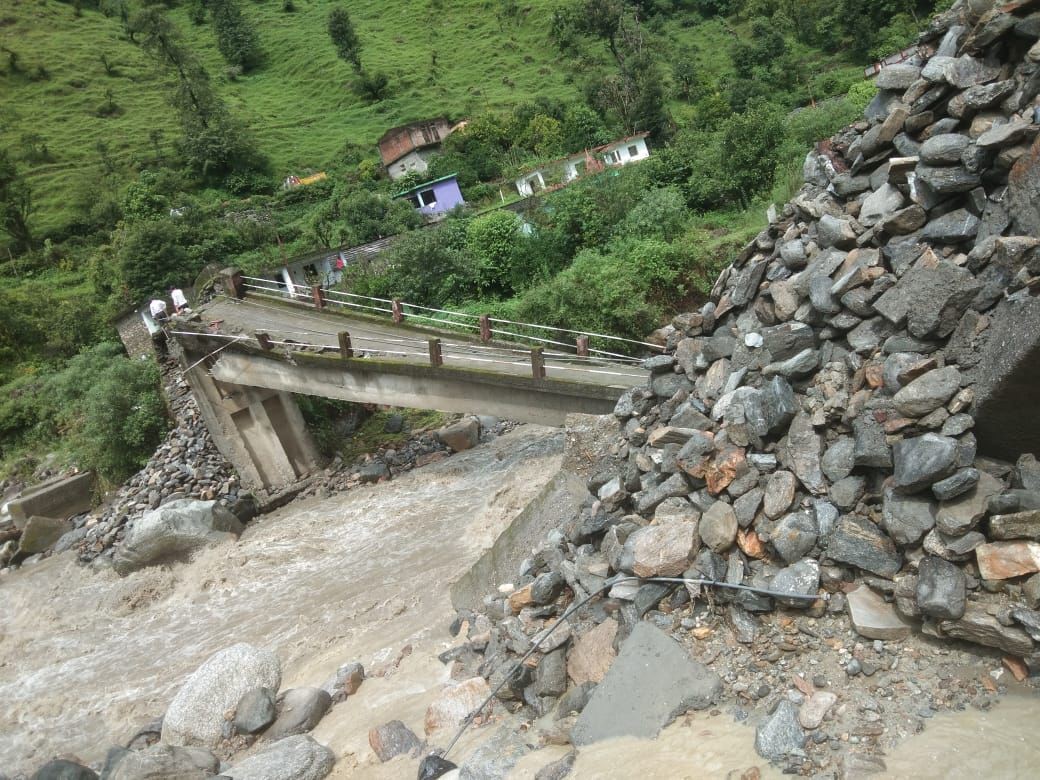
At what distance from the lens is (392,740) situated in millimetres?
6941

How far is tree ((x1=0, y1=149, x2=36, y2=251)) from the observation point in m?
46.5

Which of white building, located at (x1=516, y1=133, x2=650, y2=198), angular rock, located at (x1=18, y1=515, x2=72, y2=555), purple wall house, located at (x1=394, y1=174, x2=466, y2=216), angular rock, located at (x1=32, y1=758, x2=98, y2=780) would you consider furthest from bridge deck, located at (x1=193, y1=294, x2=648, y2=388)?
purple wall house, located at (x1=394, y1=174, x2=466, y2=216)

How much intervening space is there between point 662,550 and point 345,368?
11597 millimetres

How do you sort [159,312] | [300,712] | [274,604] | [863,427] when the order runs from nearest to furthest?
[863,427], [300,712], [274,604], [159,312]

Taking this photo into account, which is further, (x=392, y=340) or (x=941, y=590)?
Result: (x=392, y=340)

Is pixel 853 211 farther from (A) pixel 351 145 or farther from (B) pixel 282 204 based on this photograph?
(A) pixel 351 145

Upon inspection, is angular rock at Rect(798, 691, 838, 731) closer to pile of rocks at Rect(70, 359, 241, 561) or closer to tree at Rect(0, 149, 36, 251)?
pile of rocks at Rect(70, 359, 241, 561)

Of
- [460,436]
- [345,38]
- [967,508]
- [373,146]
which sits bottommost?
[460,436]

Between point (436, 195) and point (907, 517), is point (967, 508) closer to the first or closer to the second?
point (907, 517)

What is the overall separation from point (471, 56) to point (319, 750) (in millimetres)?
84969

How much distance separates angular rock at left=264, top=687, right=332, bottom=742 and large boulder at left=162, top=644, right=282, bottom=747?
781 millimetres

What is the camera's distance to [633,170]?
3000 cm

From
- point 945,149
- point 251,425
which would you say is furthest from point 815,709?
point 251,425

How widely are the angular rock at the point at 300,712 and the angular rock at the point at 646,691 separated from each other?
4.07 metres
